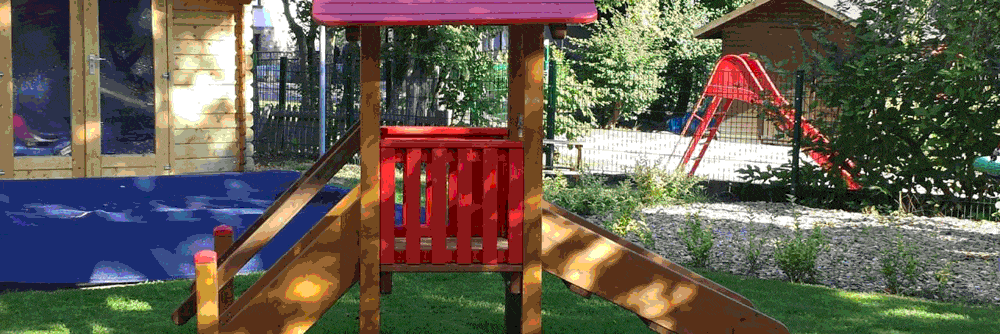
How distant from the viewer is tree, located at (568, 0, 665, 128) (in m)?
26.5

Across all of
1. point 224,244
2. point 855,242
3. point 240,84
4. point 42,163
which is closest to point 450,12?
point 224,244

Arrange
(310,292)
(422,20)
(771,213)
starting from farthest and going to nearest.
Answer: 1. (771,213)
2. (310,292)
3. (422,20)

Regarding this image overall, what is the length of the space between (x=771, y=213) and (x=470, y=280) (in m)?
4.73

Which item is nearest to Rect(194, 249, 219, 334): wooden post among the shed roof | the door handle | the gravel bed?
the gravel bed

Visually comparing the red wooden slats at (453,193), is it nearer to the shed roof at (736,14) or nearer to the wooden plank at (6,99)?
the wooden plank at (6,99)

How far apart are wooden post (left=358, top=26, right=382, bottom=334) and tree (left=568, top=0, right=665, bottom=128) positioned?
2076cm

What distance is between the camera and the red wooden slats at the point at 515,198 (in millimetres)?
5172

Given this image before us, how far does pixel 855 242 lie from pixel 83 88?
7.91m

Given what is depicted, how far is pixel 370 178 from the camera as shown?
5.10 meters

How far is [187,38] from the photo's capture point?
12.7m

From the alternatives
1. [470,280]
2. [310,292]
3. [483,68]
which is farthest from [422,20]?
[483,68]

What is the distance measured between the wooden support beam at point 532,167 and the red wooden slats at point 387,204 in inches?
23.7

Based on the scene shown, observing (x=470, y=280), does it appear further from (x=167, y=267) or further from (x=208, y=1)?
(x=208, y=1)

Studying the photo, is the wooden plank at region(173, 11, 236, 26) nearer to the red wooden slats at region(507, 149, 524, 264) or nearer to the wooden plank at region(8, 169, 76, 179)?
the wooden plank at region(8, 169, 76, 179)
